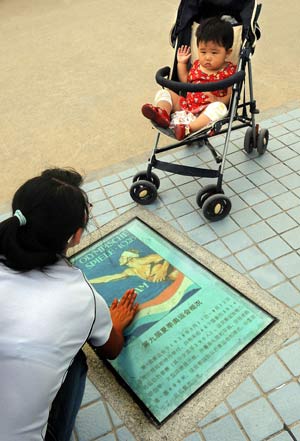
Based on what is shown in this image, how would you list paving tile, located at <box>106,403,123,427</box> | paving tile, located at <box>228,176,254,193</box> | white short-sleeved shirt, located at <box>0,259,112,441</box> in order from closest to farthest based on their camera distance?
white short-sleeved shirt, located at <box>0,259,112,441</box> → paving tile, located at <box>106,403,123,427</box> → paving tile, located at <box>228,176,254,193</box>

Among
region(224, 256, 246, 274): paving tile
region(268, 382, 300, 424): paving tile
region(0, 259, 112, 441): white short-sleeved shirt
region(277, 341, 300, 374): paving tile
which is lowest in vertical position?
region(268, 382, 300, 424): paving tile

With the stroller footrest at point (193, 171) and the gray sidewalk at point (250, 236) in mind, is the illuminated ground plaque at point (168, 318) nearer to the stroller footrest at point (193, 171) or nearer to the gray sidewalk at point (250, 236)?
the gray sidewalk at point (250, 236)

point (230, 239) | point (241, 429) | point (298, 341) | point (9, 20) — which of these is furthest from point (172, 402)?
point (9, 20)

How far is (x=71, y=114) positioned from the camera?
3992 mm

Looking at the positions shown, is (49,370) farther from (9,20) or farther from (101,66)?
(9,20)

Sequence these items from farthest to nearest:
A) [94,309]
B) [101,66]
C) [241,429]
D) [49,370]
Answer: [101,66], [241,429], [94,309], [49,370]

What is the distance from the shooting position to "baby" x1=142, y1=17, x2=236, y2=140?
96.4 inches

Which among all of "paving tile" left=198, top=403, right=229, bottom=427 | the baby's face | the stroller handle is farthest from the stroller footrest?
"paving tile" left=198, top=403, right=229, bottom=427

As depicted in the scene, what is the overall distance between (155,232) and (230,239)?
51 centimetres

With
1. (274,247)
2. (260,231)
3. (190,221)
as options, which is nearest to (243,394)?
(274,247)

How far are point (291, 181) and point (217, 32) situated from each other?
1204mm

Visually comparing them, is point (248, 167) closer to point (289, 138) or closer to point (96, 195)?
point (289, 138)

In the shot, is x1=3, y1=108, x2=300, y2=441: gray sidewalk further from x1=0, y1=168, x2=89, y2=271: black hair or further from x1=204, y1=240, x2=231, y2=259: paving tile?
x1=0, y1=168, x2=89, y2=271: black hair

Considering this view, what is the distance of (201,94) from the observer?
2.70 meters
